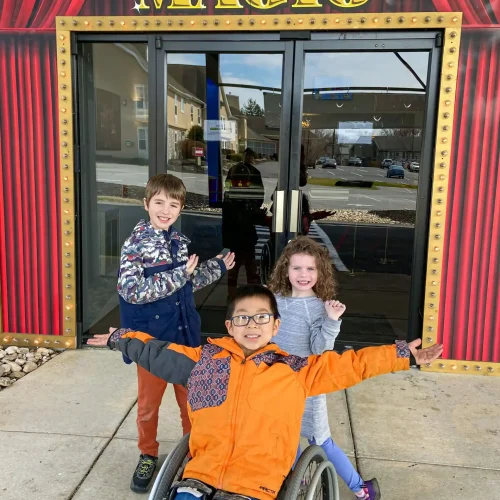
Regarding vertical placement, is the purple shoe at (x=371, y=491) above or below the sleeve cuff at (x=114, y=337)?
below

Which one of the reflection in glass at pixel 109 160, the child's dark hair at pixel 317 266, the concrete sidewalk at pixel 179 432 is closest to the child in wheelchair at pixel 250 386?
the child's dark hair at pixel 317 266

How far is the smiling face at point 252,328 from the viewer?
1722 mm

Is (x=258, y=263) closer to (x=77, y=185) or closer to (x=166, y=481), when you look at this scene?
(x=77, y=185)

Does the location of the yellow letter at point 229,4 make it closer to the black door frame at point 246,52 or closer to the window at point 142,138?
the black door frame at point 246,52

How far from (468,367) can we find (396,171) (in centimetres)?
179

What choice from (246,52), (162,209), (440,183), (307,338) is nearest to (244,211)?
(246,52)

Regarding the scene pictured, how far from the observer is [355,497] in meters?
2.31

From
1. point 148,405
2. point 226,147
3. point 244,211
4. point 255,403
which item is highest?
point 226,147

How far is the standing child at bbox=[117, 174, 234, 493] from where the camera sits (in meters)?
2.21

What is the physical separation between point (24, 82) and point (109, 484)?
2825 mm

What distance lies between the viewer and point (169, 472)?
162 cm

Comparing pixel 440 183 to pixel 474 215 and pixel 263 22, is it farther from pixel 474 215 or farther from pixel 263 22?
pixel 263 22

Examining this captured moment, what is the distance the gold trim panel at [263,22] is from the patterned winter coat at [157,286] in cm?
182

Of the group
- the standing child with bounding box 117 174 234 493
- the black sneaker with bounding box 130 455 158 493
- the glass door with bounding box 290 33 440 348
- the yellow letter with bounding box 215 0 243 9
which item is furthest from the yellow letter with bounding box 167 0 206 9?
the black sneaker with bounding box 130 455 158 493
